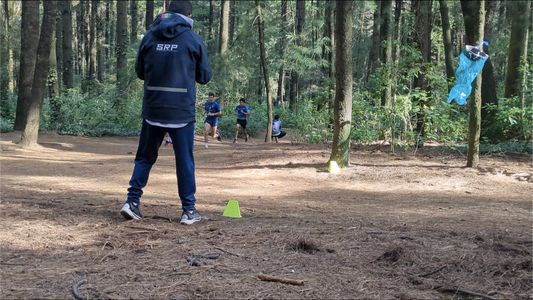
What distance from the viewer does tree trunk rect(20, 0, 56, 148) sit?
13.3 meters

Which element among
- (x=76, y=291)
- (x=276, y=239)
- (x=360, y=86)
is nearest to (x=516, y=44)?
(x=360, y=86)

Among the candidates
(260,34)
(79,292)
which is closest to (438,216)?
(79,292)

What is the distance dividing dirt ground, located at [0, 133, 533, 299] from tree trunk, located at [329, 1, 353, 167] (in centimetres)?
127

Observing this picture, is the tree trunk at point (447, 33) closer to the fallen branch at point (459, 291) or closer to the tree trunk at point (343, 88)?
the tree trunk at point (343, 88)

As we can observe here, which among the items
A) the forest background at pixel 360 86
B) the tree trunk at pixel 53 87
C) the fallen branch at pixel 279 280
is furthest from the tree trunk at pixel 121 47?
the fallen branch at pixel 279 280

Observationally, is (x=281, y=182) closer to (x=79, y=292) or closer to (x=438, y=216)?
(x=438, y=216)

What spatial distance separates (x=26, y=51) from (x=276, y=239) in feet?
53.6

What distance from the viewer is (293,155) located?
39.1 ft

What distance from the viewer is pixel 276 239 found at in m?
3.96

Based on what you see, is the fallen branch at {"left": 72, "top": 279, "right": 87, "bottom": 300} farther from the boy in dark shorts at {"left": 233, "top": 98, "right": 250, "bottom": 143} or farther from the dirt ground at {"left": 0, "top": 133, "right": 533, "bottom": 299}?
the boy in dark shorts at {"left": 233, "top": 98, "right": 250, "bottom": 143}

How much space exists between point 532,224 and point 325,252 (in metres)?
3.08

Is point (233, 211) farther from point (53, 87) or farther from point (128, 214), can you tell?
point (53, 87)

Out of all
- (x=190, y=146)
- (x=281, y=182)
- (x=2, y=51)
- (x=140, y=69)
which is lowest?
(x=281, y=182)

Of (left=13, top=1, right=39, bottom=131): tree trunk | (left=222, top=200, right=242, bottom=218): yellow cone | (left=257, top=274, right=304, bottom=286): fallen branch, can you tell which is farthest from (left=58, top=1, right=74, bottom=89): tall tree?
(left=257, top=274, right=304, bottom=286): fallen branch
